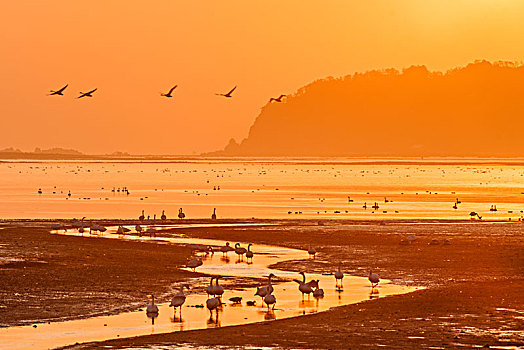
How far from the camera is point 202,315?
23000 mm

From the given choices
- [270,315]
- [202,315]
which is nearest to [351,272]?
[270,315]

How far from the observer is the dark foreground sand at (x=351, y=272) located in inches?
797

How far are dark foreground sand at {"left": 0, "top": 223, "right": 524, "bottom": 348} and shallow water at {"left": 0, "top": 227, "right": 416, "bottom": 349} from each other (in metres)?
0.71

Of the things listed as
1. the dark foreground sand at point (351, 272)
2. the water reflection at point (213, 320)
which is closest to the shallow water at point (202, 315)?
the water reflection at point (213, 320)

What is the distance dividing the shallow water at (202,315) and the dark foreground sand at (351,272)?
0.71 meters

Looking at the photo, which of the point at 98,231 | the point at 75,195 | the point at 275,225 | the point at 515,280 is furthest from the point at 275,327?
the point at 75,195

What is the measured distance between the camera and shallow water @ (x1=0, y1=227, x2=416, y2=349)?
66.4 feet

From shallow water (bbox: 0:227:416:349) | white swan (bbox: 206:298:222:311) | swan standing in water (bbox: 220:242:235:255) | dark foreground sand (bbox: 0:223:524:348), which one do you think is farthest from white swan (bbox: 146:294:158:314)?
swan standing in water (bbox: 220:242:235:255)

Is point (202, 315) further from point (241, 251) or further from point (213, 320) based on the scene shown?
point (241, 251)

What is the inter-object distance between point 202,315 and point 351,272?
9698mm

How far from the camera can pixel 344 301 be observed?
25.4 m

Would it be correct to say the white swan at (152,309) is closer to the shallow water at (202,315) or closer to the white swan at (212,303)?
the shallow water at (202,315)

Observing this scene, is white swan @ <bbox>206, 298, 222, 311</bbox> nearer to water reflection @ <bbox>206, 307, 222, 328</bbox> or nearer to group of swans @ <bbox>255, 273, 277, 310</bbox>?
water reflection @ <bbox>206, 307, 222, 328</bbox>

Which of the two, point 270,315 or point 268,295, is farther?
point 268,295
